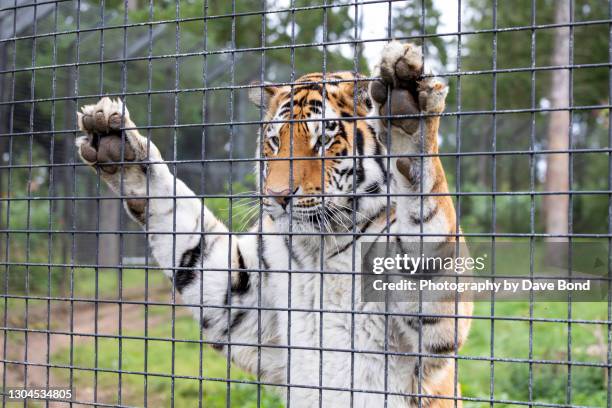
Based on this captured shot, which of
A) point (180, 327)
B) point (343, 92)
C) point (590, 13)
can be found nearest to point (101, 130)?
point (343, 92)

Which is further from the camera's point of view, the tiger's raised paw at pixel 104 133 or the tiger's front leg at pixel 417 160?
the tiger's raised paw at pixel 104 133

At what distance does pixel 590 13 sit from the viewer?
13.8m

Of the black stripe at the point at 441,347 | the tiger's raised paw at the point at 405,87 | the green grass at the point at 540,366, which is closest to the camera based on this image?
the tiger's raised paw at the point at 405,87

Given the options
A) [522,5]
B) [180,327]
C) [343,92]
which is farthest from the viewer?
[522,5]

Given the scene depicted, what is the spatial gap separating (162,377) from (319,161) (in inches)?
89.7

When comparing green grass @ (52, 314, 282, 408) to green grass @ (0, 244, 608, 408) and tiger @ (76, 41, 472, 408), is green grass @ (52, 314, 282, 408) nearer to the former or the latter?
green grass @ (0, 244, 608, 408)

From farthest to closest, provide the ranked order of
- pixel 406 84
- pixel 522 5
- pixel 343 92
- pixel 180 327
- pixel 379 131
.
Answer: pixel 522 5
pixel 180 327
pixel 343 92
pixel 379 131
pixel 406 84

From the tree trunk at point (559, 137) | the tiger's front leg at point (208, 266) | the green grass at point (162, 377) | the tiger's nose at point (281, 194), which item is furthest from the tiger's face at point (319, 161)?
the tree trunk at point (559, 137)

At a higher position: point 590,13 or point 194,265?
point 590,13

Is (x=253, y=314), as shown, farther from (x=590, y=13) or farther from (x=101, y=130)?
(x=590, y=13)

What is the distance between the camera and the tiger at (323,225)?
7.04 feet

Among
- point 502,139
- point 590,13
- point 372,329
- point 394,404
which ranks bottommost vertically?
point 394,404

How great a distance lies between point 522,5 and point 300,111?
12.3 metres

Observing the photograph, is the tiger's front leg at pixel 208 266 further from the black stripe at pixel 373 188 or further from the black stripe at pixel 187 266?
the black stripe at pixel 373 188
